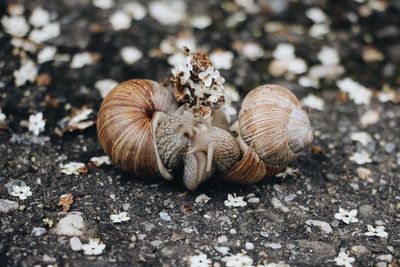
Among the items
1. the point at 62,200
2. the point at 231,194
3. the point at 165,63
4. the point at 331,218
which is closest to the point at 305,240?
the point at 331,218

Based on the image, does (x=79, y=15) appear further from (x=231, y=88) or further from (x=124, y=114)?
(x=124, y=114)

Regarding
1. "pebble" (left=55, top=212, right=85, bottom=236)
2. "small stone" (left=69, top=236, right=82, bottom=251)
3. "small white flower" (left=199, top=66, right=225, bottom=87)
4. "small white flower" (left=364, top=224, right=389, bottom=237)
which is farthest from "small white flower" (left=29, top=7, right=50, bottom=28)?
"small white flower" (left=364, top=224, right=389, bottom=237)

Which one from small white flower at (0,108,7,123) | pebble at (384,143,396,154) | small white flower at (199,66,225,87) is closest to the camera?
small white flower at (199,66,225,87)

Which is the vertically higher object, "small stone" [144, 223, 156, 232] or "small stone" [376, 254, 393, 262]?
"small stone" [144, 223, 156, 232]

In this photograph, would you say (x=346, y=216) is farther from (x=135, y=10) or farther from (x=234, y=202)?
(x=135, y=10)

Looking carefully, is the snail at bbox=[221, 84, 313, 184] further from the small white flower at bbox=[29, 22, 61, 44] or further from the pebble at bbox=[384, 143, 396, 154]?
the small white flower at bbox=[29, 22, 61, 44]

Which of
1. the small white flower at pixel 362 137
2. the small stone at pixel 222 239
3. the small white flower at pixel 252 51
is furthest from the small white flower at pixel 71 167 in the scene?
the small white flower at pixel 362 137

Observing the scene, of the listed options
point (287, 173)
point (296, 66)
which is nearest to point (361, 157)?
point (287, 173)
